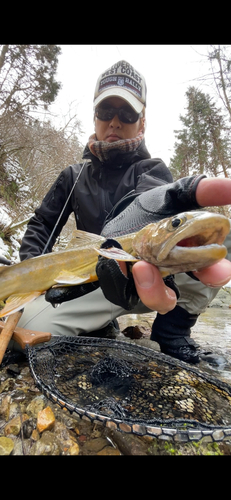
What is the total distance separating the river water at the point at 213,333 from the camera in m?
2.30

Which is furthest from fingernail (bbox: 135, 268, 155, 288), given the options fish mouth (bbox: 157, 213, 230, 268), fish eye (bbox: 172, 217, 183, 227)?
fish eye (bbox: 172, 217, 183, 227)

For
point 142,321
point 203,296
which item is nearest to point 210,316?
point 142,321

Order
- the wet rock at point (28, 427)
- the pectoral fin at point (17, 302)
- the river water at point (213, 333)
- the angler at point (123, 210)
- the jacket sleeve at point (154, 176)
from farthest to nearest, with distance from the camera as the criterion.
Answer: the jacket sleeve at point (154, 176) → the river water at point (213, 333) → the pectoral fin at point (17, 302) → the angler at point (123, 210) → the wet rock at point (28, 427)

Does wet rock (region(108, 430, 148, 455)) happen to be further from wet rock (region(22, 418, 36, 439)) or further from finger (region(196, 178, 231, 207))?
finger (region(196, 178, 231, 207))

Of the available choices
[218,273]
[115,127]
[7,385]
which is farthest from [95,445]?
[115,127]

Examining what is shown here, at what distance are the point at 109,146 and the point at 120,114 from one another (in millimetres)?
437

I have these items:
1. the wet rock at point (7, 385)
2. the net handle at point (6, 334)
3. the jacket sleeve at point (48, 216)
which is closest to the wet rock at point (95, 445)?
the wet rock at point (7, 385)

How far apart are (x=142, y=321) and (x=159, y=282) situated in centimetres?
297

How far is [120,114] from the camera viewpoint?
307 cm

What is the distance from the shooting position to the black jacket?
Result: 10.1 feet

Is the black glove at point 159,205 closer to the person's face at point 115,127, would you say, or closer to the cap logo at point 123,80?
the person's face at point 115,127

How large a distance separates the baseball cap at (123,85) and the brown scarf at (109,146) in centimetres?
35

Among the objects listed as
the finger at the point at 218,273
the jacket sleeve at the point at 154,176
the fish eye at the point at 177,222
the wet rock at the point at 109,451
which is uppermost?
the jacket sleeve at the point at 154,176
